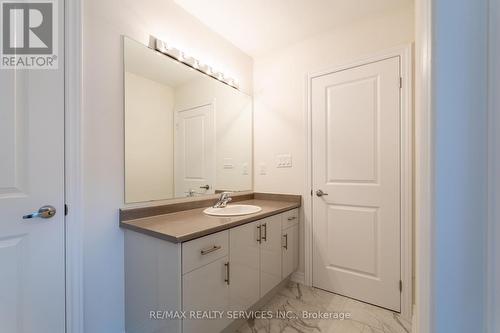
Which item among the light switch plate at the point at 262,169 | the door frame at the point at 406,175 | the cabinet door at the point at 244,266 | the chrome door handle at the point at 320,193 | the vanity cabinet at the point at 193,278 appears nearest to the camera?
the vanity cabinet at the point at 193,278

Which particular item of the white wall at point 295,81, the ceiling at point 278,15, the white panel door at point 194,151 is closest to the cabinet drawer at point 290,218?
the white wall at point 295,81

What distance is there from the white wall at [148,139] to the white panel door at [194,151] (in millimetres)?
75

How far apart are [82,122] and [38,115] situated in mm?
179

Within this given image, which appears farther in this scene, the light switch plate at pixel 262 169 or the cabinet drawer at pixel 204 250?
the light switch plate at pixel 262 169

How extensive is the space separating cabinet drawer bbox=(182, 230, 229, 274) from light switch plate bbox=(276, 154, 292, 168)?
1.14m

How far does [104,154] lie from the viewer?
4.54 feet

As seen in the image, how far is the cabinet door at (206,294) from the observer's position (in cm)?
120

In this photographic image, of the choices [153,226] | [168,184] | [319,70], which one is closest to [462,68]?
[153,226]

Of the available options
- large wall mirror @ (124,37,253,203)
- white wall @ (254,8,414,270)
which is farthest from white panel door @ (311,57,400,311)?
large wall mirror @ (124,37,253,203)

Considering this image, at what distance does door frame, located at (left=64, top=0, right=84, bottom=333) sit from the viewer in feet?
4.00

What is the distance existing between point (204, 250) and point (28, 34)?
1.43 meters

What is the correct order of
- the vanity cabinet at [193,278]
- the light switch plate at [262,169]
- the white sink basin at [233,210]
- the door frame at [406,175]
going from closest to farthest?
the vanity cabinet at [193,278], the door frame at [406,175], the white sink basin at [233,210], the light switch plate at [262,169]

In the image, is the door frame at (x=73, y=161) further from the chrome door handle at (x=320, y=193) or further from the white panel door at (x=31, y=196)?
the chrome door handle at (x=320, y=193)

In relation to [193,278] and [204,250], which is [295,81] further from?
[193,278]
